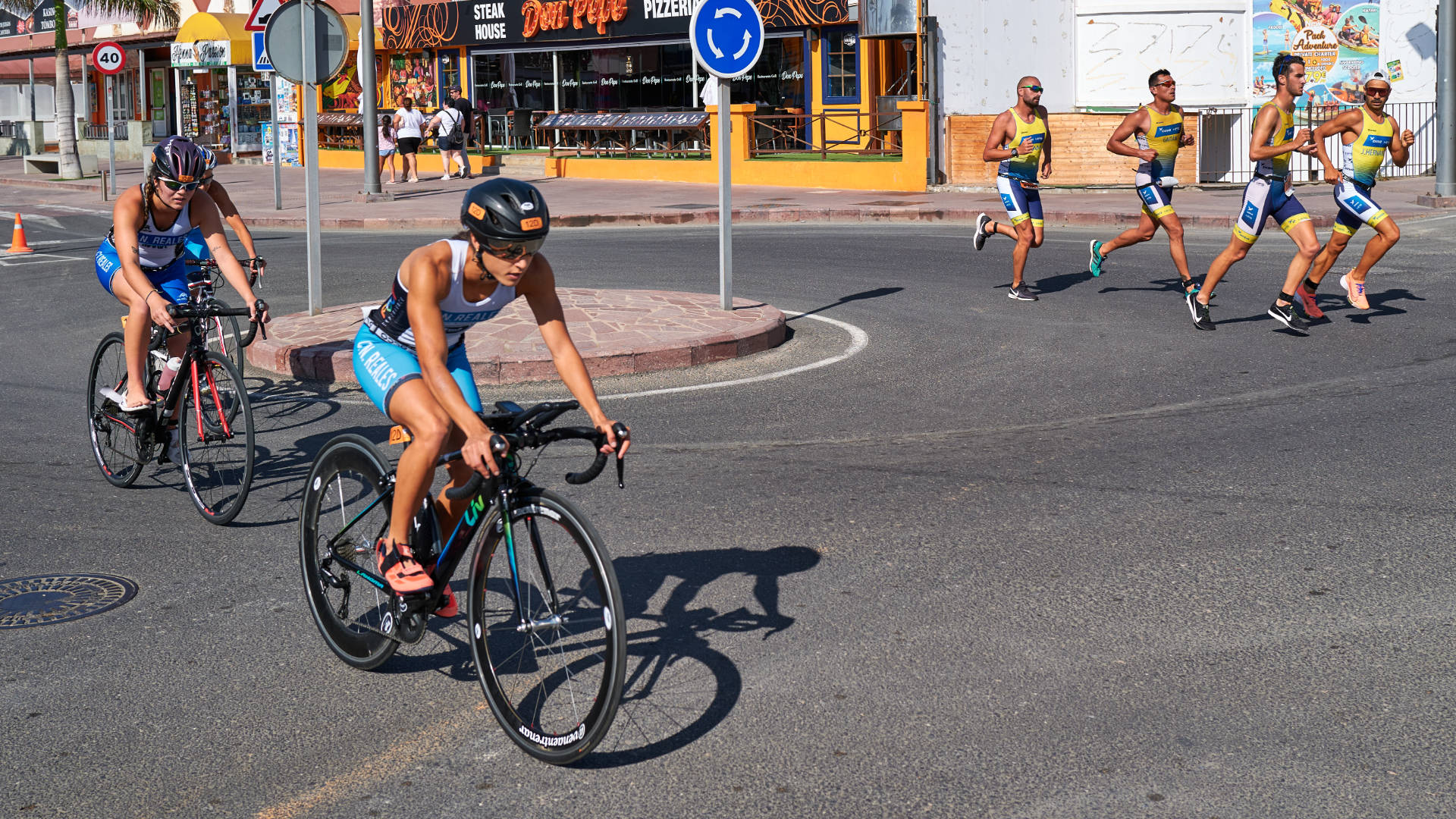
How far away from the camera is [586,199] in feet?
84.3

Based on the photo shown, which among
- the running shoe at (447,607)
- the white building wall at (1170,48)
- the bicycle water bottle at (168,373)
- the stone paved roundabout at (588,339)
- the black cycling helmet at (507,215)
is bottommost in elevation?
the running shoe at (447,607)

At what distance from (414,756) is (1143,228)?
9759 millimetres

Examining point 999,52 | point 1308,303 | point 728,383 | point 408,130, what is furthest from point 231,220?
point 408,130

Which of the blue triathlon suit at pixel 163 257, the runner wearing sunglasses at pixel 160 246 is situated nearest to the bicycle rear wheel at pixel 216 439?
the runner wearing sunglasses at pixel 160 246

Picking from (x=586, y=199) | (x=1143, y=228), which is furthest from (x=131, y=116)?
(x=1143, y=228)

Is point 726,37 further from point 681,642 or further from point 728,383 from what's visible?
point 681,642

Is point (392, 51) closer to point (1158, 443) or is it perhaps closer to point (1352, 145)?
point (1352, 145)

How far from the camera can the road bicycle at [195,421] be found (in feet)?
21.4

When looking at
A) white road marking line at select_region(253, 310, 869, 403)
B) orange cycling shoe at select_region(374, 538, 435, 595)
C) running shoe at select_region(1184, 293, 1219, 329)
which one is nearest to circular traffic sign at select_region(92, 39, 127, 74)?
white road marking line at select_region(253, 310, 869, 403)

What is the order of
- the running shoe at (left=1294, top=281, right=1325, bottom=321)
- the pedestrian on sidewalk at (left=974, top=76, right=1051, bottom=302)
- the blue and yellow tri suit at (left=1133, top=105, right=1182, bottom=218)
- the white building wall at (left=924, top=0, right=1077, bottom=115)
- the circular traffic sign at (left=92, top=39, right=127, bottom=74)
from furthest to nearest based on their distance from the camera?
the circular traffic sign at (left=92, top=39, right=127, bottom=74) → the white building wall at (left=924, top=0, right=1077, bottom=115) → the pedestrian on sidewalk at (left=974, top=76, right=1051, bottom=302) → the blue and yellow tri suit at (left=1133, top=105, right=1182, bottom=218) → the running shoe at (left=1294, top=281, right=1325, bottom=321)

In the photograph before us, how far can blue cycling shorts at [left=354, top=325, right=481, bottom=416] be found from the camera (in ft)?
14.7

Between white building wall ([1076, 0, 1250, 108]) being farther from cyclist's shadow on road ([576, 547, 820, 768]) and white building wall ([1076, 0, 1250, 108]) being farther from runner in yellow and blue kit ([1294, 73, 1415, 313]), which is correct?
cyclist's shadow on road ([576, 547, 820, 768])

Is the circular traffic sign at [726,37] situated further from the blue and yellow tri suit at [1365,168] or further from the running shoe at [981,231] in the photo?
the blue and yellow tri suit at [1365,168]

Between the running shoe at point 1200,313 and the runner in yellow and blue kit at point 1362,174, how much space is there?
0.82 metres
